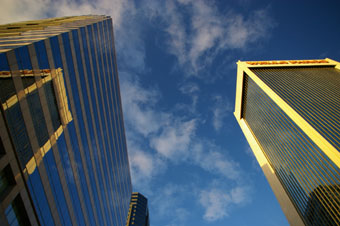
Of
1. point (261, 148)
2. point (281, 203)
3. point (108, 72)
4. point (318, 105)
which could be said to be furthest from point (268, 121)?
point (108, 72)

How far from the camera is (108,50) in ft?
179

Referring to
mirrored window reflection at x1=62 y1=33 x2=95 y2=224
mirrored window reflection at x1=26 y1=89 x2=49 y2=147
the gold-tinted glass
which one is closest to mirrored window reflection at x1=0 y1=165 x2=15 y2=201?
mirrored window reflection at x1=26 y1=89 x2=49 y2=147

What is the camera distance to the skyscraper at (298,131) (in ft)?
142

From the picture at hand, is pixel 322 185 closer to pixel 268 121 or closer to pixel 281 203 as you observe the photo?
pixel 281 203

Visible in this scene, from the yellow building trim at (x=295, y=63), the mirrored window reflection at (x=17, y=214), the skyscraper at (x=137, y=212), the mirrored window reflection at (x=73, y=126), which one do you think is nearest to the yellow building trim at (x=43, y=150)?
the mirrored window reflection at (x=17, y=214)

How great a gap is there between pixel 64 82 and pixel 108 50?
1123 inches

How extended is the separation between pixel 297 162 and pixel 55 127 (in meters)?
57.2

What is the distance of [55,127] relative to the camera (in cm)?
2666

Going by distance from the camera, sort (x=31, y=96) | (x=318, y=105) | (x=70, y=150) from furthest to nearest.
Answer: (x=318, y=105)
(x=70, y=150)
(x=31, y=96)

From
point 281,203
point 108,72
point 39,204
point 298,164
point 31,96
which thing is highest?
point 108,72

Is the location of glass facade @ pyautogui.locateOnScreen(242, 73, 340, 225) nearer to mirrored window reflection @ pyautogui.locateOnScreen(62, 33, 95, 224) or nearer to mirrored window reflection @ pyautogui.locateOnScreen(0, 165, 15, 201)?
mirrored window reflection @ pyautogui.locateOnScreen(62, 33, 95, 224)

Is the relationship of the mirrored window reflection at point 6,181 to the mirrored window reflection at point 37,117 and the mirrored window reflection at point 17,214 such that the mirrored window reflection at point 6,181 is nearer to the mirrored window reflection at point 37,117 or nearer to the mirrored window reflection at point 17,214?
the mirrored window reflection at point 17,214

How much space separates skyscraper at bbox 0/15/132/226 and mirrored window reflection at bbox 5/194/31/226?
0.29 feet

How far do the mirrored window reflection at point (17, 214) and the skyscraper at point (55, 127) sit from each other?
87 millimetres
